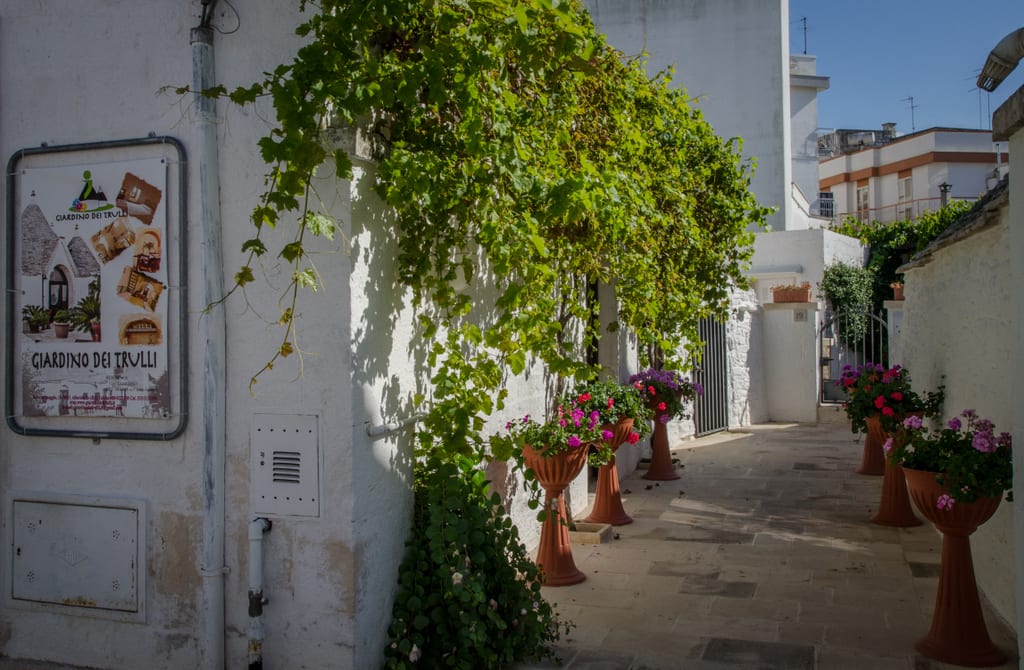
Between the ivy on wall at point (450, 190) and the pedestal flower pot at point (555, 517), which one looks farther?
the pedestal flower pot at point (555, 517)

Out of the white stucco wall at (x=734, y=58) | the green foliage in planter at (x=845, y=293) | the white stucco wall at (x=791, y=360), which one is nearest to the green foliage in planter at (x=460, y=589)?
the white stucco wall at (x=791, y=360)

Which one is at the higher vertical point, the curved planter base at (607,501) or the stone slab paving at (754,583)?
the curved planter base at (607,501)

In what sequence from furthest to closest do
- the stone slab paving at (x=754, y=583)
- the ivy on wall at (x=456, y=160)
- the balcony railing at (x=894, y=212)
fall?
the balcony railing at (x=894, y=212) → the stone slab paving at (x=754, y=583) → the ivy on wall at (x=456, y=160)

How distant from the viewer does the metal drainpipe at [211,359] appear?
4.07 m

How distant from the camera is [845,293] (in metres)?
17.1

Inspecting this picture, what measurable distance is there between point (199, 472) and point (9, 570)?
1.31 m

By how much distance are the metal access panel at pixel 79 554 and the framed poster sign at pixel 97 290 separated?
41cm

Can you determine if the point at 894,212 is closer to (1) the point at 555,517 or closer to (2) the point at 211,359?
(1) the point at 555,517

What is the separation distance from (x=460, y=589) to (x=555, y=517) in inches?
73.7

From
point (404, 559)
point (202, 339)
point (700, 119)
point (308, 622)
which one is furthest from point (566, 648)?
point (700, 119)

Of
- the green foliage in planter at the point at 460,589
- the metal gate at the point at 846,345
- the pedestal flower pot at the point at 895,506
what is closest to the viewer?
the green foliage in planter at the point at 460,589

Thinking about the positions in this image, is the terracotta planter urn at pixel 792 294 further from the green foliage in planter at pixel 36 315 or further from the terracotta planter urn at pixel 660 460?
the green foliage in planter at pixel 36 315

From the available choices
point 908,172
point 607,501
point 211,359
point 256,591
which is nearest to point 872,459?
point 607,501

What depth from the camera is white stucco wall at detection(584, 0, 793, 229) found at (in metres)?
17.8
